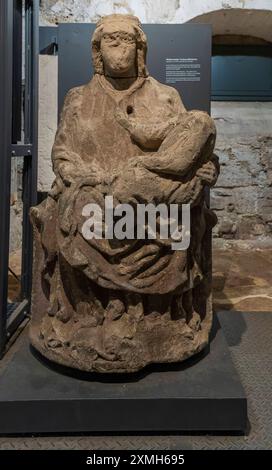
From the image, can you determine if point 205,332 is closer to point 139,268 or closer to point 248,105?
point 139,268

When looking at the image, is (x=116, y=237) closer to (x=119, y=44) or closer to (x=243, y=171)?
(x=119, y=44)

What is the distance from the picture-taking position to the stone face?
1873mm

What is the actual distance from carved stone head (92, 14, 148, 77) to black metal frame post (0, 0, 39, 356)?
427 millimetres

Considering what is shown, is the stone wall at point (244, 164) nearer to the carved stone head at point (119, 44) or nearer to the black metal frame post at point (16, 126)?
the black metal frame post at point (16, 126)

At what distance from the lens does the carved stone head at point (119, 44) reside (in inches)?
82.7

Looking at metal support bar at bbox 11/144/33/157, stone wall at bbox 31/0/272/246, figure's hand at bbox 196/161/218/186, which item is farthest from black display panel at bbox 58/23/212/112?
stone wall at bbox 31/0/272/246

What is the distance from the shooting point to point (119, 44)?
6.89 feet

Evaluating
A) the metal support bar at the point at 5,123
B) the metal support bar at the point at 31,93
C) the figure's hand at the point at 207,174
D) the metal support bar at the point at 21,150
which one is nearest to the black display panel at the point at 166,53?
the metal support bar at the point at 31,93

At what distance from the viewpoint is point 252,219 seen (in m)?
4.73

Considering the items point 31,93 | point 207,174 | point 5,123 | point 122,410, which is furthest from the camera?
point 31,93

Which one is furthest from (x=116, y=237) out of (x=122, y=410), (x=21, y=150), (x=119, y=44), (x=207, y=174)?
(x=21, y=150)

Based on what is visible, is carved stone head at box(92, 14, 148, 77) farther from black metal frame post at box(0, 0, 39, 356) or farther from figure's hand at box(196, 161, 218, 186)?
figure's hand at box(196, 161, 218, 186)

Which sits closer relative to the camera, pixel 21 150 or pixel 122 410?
pixel 122 410

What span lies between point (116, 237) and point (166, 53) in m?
1.44
